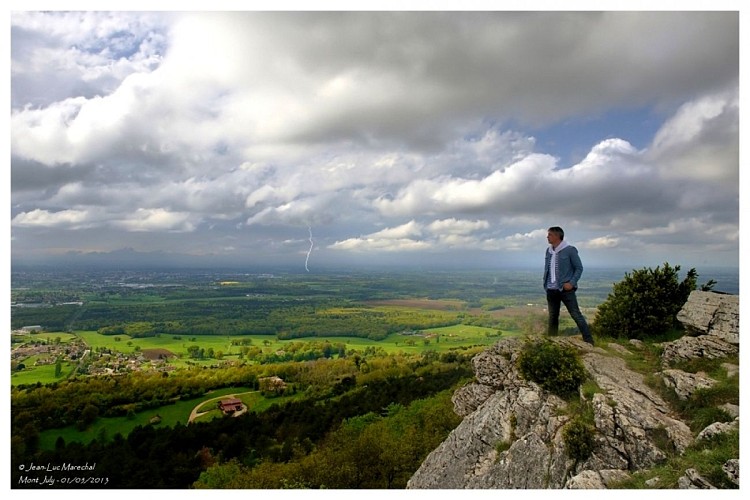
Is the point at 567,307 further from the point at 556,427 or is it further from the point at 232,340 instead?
the point at 232,340

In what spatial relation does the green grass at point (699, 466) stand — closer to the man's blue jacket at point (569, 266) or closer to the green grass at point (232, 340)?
the man's blue jacket at point (569, 266)

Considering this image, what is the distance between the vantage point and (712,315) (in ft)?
21.1

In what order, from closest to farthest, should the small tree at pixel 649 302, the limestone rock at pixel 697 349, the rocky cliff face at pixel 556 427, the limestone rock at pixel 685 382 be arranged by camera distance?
the rocky cliff face at pixel 556 427
the limestone rock at pixel 685 382
the limestone rock at pixel 697 349
the small tree at pixel 649 302

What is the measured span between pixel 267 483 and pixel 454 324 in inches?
348

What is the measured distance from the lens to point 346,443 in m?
9.80

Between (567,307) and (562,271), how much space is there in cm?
72

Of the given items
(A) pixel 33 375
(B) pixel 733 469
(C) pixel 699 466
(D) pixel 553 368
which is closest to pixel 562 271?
(D) pixel 553 368

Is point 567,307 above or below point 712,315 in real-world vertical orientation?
above

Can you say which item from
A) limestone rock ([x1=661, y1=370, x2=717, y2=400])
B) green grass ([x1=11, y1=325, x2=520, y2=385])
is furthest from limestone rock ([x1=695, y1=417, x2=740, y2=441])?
green grass ([x1=11, y1=325, x2=520, y2=385])

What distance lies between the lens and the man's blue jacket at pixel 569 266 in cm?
606

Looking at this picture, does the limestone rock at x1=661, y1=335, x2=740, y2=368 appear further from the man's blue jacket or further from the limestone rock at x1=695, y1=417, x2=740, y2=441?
the man's blue jacket

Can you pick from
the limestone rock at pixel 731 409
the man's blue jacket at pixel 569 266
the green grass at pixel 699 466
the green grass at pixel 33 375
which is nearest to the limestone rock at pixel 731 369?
the limestone rock at pixel 731 409

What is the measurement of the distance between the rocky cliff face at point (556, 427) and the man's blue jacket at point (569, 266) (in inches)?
49.6

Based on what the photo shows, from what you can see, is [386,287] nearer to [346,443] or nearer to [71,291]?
[346,443]
